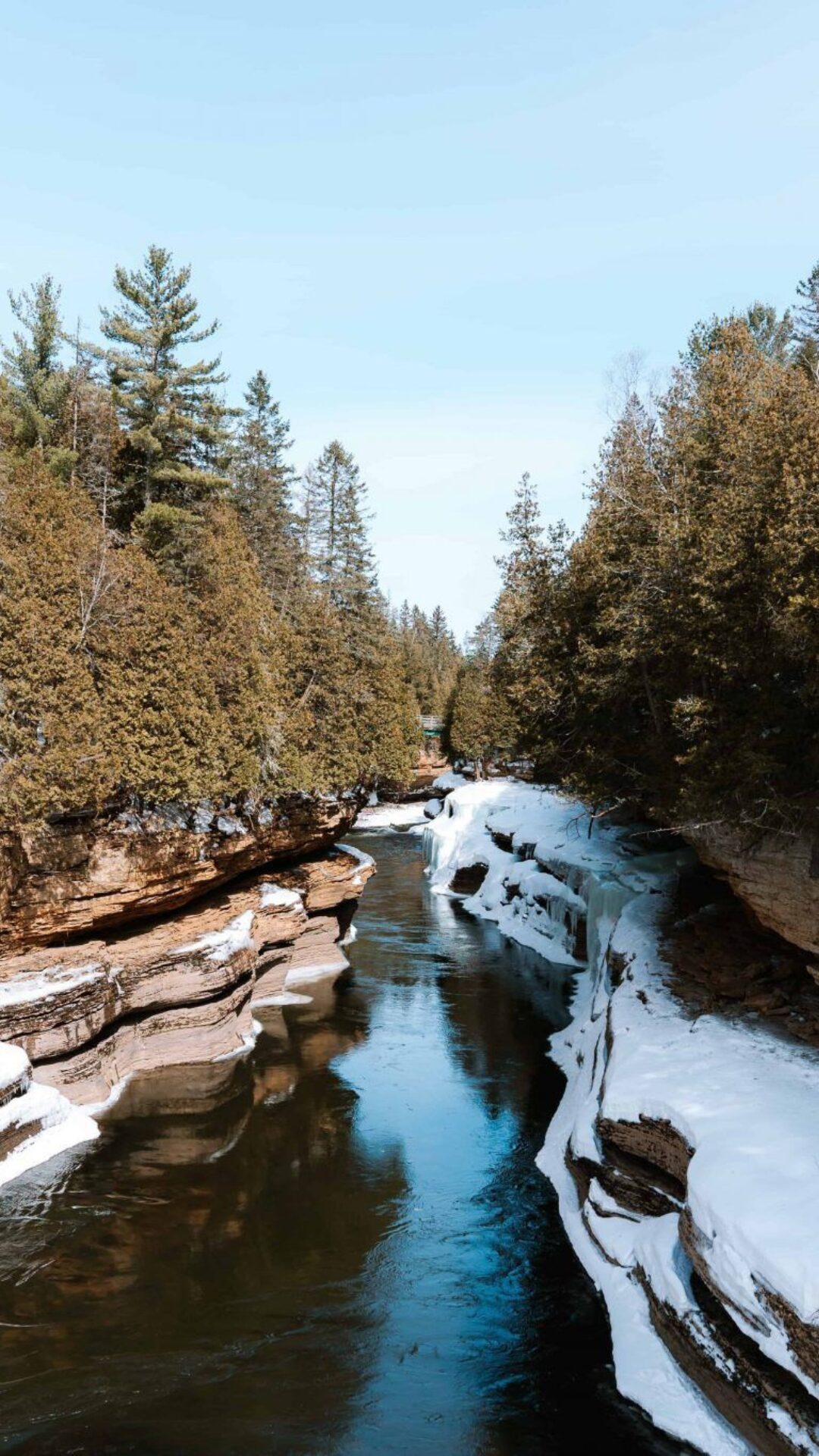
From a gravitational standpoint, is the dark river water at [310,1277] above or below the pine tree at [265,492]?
below

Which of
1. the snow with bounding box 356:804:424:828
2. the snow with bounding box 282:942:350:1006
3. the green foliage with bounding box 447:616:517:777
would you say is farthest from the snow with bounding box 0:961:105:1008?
the snow with bounding box 356:804:424:828

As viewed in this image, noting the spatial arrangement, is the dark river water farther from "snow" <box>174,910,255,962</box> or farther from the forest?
the forest

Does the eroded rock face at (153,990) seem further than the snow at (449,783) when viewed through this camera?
No

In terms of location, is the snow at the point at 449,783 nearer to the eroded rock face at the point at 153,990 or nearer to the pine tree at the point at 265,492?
the pine tree at the point at 265,492

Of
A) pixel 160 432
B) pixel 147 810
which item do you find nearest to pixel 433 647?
pixel 160 432

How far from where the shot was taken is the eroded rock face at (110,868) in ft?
56.7

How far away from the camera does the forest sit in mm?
16766

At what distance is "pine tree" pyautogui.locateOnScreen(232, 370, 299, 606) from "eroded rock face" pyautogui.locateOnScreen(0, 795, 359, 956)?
13.6 meters

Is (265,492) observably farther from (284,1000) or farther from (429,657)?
(429,657)

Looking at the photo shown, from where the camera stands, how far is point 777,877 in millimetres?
14258

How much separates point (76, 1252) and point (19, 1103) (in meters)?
3.19

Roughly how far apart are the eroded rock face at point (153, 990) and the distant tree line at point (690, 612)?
29.6 feet

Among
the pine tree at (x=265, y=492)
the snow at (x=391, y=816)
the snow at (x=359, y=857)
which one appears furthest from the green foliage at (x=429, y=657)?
the snow at (x=359, y=857)

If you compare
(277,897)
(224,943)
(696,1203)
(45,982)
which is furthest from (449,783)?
(696,1203)
